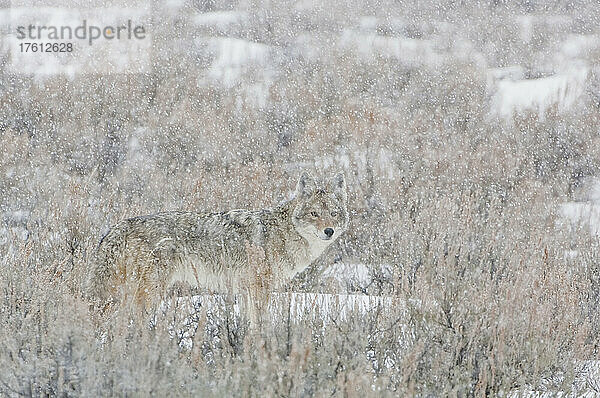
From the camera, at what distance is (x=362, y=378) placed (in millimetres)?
2955

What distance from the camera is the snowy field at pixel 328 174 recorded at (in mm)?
3561

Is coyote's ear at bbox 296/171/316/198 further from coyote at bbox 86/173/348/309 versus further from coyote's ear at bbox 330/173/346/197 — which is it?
coyote's ear at bbox 330/173/346/197

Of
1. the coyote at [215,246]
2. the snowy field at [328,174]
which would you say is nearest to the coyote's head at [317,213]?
the coyote at [215,246]

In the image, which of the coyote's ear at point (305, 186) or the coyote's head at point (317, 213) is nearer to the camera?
the coyote's head at point (317, 213)

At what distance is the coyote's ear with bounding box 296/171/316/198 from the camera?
5684mm

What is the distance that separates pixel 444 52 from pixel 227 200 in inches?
400

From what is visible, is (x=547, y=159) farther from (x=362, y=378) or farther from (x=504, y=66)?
(x=362, y=378)

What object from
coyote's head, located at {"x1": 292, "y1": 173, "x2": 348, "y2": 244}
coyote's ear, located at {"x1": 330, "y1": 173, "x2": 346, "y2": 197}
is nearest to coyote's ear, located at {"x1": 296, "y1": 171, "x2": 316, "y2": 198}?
coyote's head, located at {"x1": 292, "y1": 173, "x2": 348, "y2": 244}

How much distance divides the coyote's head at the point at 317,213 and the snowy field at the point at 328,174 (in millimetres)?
554

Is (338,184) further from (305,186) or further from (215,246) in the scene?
(215,246)

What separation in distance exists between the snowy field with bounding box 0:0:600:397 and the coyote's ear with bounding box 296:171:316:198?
89cm

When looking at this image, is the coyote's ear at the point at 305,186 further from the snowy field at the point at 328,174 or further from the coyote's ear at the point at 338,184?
the snowy field at the point at 328,174

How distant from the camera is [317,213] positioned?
5.59 m

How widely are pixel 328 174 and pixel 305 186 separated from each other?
487cm
